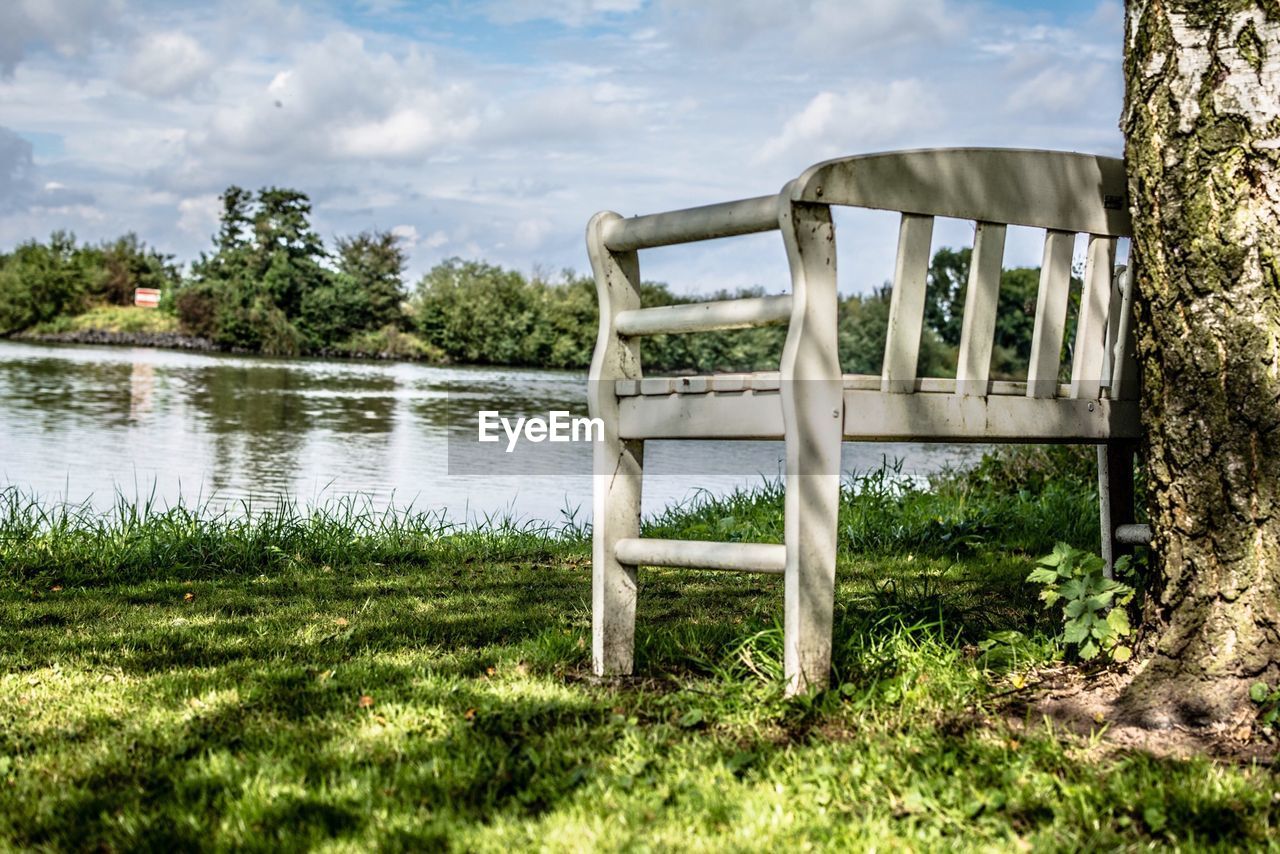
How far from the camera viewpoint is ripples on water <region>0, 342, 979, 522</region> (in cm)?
1032

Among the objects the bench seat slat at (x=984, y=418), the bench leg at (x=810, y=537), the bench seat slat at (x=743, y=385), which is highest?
the bench seat slat at (x=743, y=385)

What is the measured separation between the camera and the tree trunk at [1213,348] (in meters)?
2.75

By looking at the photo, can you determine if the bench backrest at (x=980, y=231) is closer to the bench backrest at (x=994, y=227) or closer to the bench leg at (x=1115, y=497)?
the bench backrest at (x=994, y=227)

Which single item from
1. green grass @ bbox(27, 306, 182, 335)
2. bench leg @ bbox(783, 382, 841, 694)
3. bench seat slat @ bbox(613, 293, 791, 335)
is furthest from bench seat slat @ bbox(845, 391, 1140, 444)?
green grass @ bbox(27, 306, 182, 335)

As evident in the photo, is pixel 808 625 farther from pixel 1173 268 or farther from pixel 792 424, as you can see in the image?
pixel 1173 268

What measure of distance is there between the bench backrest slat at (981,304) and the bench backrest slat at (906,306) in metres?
0.21

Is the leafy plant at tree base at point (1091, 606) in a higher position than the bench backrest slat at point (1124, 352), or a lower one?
lower

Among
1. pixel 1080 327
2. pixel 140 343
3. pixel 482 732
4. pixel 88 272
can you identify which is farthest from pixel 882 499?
pixel 88 272

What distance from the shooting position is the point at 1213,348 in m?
2.81

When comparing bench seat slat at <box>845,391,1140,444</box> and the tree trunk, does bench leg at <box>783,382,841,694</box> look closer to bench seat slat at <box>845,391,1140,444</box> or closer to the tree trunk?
bench seat slat at <box>845,391,1140,444</box>

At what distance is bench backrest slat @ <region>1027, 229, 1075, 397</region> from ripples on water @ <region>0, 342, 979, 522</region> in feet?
15.3

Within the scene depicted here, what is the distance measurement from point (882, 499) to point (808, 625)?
5.03 metres

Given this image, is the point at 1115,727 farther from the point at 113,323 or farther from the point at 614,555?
the point at 113,323

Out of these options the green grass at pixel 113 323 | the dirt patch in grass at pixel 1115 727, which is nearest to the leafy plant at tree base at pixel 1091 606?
the dirt patch in grass at pixel 1115 727
